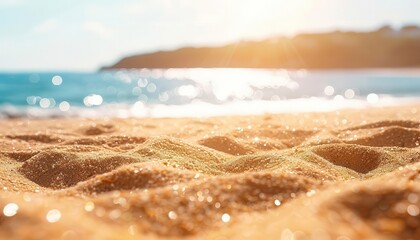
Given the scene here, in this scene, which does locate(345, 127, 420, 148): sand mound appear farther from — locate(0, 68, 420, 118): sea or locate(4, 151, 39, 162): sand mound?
locate(0, 68, 420, 118): sea

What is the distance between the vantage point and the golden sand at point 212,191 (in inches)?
51.3

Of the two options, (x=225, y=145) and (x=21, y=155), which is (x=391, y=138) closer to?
(x=225, y=145)

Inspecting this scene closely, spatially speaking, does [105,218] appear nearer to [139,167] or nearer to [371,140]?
[139,167]

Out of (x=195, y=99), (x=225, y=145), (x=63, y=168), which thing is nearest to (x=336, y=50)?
(x=195, y=99)

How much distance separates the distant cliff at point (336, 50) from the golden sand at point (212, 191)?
3223 inches

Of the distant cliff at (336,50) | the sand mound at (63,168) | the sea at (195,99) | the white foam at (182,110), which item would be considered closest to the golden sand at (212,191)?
the sand mound at (63,168)

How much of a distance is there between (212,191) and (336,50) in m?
87.7

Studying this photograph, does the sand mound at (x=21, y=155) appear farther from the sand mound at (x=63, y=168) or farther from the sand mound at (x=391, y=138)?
the sand mound at (x=391, y=138)

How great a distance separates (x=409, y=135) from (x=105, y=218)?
118 inches

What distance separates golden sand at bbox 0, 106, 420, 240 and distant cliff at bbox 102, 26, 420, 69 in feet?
269

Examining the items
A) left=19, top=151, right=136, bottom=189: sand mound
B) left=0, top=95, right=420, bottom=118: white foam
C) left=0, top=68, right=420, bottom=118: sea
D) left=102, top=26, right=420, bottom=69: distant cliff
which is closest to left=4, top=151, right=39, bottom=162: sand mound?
left=19, top=151, right=136, bottom=189: sand mound

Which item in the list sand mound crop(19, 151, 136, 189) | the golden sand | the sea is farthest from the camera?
the sea

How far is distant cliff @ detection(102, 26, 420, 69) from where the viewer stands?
80.9 metres

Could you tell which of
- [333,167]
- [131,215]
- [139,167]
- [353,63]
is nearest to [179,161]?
[139,167]
